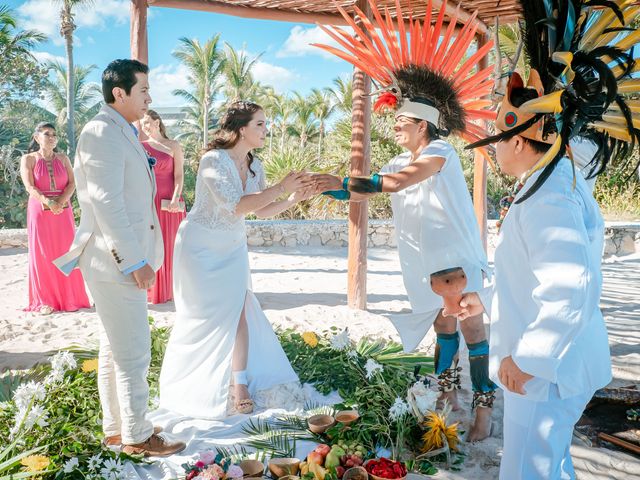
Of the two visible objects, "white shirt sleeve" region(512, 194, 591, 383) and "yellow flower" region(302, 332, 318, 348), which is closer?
"white shirt sleeve" region(512, 194, 591, 383)

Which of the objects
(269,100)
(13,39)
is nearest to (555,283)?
(13,39)

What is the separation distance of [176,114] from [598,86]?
92.6 metres

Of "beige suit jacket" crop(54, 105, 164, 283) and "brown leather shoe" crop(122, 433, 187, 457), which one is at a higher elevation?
"beige suit jacket" crop(54, 105, 164, 283)

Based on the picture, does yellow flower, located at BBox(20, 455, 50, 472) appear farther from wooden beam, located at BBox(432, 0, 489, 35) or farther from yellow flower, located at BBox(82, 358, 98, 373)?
wooden beam, located at BBox(432, 0, 489, 35)

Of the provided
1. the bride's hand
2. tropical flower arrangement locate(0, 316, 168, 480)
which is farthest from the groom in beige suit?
the bride's hand

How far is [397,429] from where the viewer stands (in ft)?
9.12

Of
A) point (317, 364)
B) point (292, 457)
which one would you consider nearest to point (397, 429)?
point (292, 457)

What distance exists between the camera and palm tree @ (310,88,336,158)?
3450cm

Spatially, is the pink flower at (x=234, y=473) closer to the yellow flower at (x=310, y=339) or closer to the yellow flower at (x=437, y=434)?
the yellow flower at (x=437, y=434)

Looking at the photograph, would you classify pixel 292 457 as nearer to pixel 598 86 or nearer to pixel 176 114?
pixel 598 86

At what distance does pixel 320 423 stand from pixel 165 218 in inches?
138

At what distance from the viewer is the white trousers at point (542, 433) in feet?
5.71

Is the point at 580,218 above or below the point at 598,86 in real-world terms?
below

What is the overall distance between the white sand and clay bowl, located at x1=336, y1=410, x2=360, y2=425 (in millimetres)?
520
